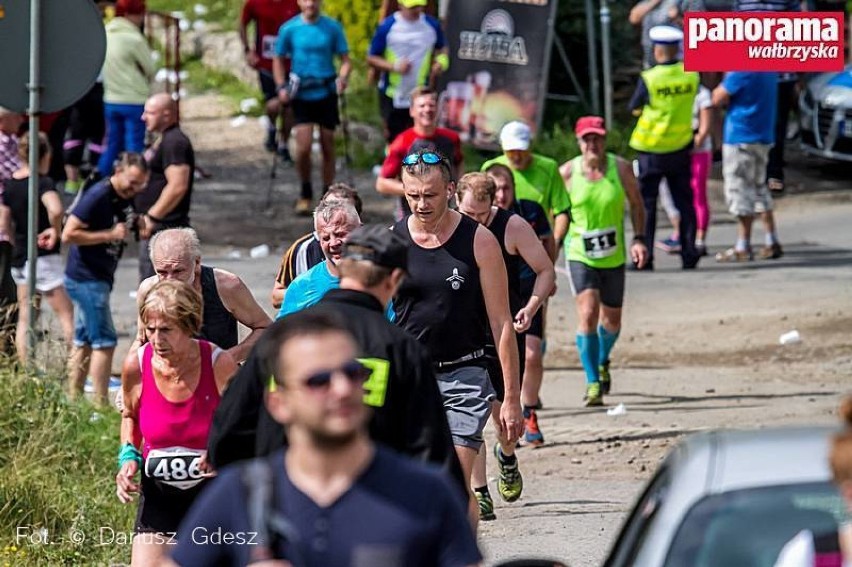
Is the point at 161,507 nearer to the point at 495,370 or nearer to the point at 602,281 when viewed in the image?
the point at 495,370

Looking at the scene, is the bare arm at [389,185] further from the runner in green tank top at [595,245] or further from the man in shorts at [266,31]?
the man in shorts at [266,31]

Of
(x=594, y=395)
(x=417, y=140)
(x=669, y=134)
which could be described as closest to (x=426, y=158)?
(x=417, y=140)

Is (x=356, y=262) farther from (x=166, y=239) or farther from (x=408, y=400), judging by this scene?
(x=166, y=239)

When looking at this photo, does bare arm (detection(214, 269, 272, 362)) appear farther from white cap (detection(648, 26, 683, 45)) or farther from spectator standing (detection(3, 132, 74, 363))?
white cap (detection(648, 26, 683, 45))

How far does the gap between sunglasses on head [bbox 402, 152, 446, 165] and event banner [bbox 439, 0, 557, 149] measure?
10537mm

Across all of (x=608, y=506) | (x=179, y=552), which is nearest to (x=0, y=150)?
(x=608, y=506)

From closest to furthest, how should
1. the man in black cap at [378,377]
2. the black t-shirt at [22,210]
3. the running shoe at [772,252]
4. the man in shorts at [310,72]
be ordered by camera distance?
1. the man in black cap at [378,377]
2. the black t-shirt at [22,210]
3. the running shoe at [772,252]
4. the man in shorts at [310,72]

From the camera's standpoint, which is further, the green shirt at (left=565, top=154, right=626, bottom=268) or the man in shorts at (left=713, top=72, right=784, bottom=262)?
the man in shorts at (left=713, top=72, right=784, bottom=262)

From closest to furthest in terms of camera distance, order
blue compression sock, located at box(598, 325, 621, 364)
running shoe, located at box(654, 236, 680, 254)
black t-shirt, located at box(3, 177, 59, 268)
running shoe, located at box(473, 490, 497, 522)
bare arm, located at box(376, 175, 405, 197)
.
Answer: running shoe, located at box(473, 490, 497, 522)
black t-shirt, located at box(3, 177, 59, 268)
bare arm, located at box(376, 175, 405, 197)
blue compression sock, located at box(598, 325, 621, 364)
running shoe, located at box(654, 236, 680, 254)

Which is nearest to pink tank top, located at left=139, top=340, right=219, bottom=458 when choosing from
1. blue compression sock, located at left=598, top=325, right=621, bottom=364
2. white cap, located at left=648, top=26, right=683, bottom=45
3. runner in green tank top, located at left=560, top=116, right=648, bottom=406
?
runner in green tank top, located at left=560, top=116, right=648, bottom=406

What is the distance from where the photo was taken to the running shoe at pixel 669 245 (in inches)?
666

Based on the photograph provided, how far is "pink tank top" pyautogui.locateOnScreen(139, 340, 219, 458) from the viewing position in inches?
248

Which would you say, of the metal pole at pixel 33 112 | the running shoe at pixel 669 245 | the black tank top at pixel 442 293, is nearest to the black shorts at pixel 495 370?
the black tank top at pixel 442 293

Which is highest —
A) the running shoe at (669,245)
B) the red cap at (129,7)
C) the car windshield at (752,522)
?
the red cap at (129,7)
